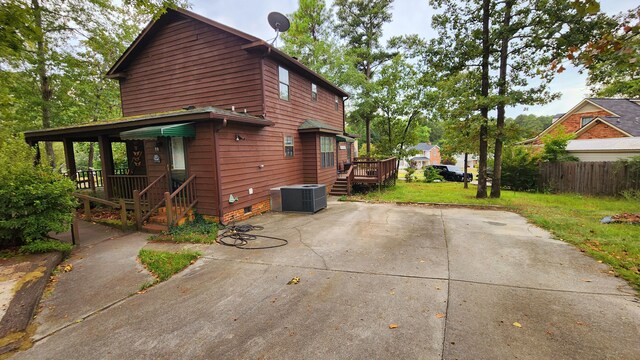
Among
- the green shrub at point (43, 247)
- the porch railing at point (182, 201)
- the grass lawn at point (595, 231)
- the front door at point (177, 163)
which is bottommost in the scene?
the grass lawn at point (595, 231)

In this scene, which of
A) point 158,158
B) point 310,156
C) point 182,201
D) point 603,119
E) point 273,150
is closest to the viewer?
point 182,201

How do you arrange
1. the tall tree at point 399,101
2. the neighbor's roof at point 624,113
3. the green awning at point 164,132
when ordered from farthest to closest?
the tall tree at point 399,101 < the neighbor's roof at point 624,113 < the green awning at point 164,132

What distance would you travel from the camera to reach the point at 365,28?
881 inches

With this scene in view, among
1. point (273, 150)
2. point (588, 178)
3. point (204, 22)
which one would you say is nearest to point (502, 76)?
point (588, 178)

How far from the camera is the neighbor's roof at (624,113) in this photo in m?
17.7

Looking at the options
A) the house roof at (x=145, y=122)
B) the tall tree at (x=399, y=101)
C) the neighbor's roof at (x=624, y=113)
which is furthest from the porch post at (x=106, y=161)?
the neighbor's roof at (x=624, y=113)

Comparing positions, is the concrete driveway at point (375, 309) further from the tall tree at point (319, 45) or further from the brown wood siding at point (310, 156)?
the tall tree at point (319, 45)

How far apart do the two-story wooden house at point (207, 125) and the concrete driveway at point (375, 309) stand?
3.03 metres

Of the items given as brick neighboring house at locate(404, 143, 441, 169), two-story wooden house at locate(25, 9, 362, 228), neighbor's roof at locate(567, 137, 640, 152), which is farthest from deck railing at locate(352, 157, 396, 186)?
brick neighboring house at locate(404, 143, 441, 169)

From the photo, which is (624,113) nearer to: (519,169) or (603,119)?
(603,119)

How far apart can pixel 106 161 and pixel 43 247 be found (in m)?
5.13

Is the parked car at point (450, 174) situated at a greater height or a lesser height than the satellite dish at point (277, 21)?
lesser

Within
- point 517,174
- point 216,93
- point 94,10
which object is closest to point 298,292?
point 216,93

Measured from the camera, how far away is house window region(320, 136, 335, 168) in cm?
1195
